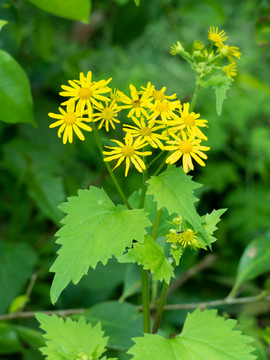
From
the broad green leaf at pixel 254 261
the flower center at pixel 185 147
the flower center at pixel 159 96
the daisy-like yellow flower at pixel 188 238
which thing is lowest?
the daisy-like yellow flower at pixel 188 238

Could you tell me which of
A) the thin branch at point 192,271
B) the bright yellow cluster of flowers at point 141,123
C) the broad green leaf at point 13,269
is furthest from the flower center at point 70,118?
the thin branch at point 192,271

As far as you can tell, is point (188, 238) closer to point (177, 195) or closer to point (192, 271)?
point (177, 195)

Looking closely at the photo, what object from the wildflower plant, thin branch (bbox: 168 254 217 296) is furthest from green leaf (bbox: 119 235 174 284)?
thin branch (bbox: 168 254 217 296)

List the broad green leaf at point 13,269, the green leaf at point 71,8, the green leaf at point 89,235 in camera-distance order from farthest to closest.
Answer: the broad green leaf at point 13,269 → the green leaf at point 71,8 → the green leaf at point 89,235

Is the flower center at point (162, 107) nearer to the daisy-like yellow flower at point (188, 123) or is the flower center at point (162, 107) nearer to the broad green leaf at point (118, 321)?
the daisy-like yellow flower at point (188, 123)

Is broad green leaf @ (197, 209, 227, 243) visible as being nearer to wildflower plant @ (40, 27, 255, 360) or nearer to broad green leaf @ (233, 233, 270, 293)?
wildflower plant @ (40, 27, 255, 360)

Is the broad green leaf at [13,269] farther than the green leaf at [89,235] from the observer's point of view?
Yes

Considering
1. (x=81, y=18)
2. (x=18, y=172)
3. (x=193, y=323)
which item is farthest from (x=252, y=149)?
(x=193, y=323)
